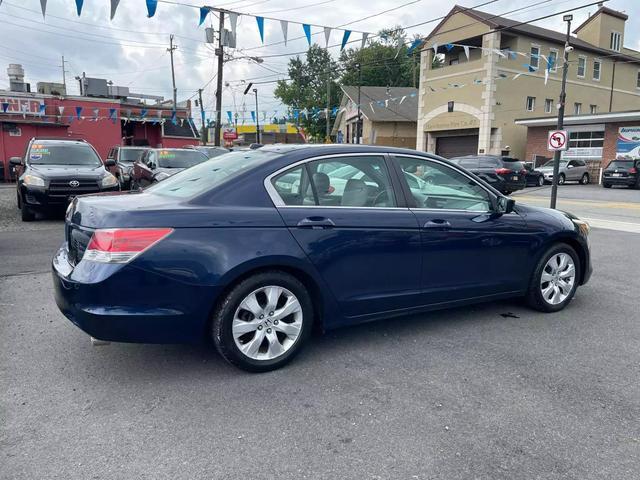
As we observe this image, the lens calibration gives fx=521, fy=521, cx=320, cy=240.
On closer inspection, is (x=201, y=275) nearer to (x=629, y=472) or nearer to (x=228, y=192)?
(x=228, y=192)

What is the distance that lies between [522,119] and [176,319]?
33093 millimetres

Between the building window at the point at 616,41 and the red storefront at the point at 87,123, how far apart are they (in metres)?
32.8

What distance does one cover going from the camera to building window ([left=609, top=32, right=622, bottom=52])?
40.7 meters

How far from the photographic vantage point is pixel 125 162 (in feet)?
54.2

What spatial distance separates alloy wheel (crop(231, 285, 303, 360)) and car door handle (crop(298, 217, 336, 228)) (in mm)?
470

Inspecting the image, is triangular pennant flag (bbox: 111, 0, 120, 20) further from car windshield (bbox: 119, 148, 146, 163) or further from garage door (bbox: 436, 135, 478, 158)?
garage door (bbox: 436, 135, 478, 158)

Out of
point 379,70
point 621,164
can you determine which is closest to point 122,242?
point 621,164

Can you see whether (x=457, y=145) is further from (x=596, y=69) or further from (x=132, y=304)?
(x=132, y=304)

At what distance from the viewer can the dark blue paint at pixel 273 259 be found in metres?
3.22

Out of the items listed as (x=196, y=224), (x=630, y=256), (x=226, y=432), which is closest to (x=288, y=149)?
(x=196, y=224)

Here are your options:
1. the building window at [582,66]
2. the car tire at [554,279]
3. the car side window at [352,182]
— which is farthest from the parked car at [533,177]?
the car side window at [352,182]

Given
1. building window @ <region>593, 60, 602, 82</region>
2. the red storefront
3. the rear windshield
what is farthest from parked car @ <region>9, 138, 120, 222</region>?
building window @ <region>593, 60, 602, 82</region>

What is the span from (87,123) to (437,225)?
99.4ft

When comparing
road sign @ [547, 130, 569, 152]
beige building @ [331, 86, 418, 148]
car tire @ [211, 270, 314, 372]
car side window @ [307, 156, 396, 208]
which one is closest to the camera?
car tire @ [211, 270, 314, 372]
